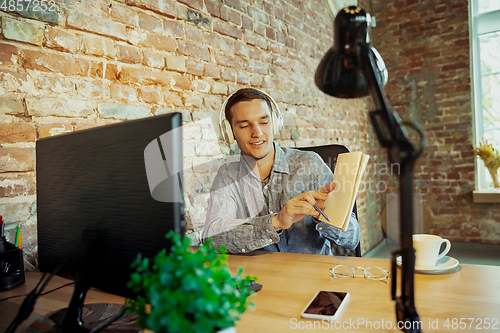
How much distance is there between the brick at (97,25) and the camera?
129cm

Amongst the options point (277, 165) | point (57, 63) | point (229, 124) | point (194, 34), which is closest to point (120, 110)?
point (57, 63)

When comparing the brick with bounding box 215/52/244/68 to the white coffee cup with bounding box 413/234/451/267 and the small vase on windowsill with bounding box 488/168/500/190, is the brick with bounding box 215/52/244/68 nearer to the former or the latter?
the white coffee cup with bounding box 413/234/451/267

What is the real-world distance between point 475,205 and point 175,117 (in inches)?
172

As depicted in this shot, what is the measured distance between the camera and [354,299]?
79cm

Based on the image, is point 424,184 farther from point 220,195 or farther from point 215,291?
point 215,291

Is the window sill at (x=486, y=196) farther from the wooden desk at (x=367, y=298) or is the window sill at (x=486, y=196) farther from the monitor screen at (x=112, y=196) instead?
the monitor screen at (x=112, y=196)

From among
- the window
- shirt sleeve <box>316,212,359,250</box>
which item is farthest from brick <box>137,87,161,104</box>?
the window

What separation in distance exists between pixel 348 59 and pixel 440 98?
398 cm

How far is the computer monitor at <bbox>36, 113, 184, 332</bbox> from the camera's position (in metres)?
0.57

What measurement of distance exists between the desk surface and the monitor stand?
0.16ft

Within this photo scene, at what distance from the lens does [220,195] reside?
154 cm

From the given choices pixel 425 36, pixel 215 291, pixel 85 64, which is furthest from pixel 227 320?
pixel 425 36

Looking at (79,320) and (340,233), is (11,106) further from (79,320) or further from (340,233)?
(340,233)

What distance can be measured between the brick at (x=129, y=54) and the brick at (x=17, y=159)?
1.76ft
